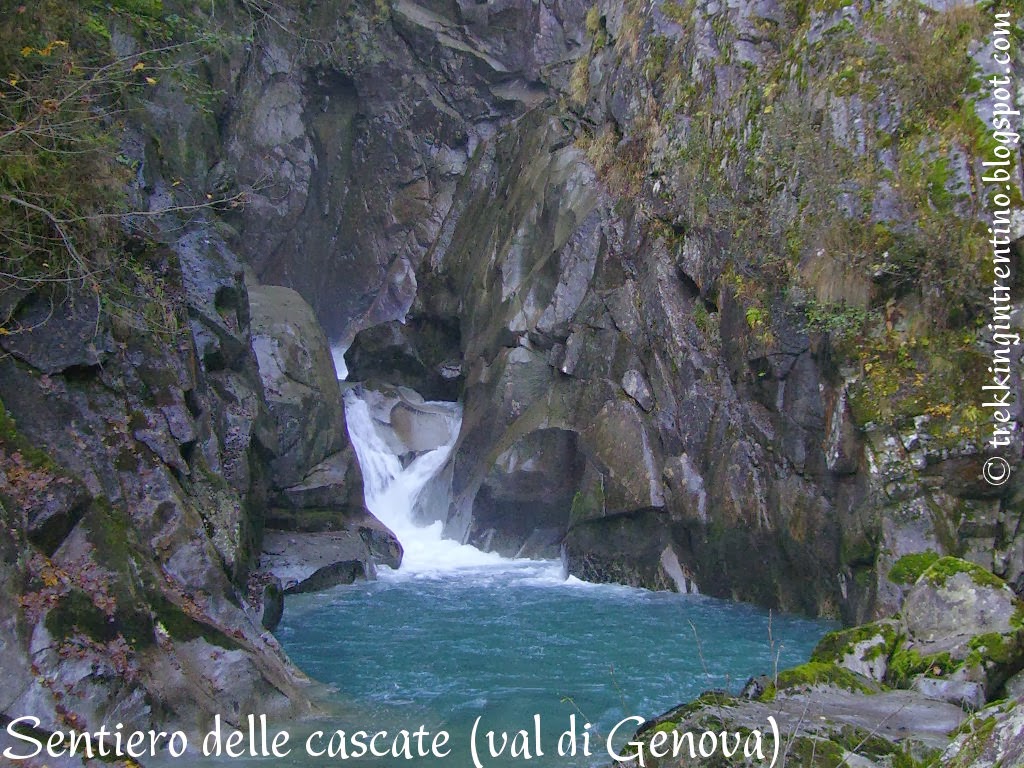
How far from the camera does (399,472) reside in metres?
19.8

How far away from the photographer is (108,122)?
35.7 feet

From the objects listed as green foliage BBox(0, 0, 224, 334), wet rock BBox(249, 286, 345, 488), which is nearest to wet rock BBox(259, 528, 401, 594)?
wet rock BBox(249, 286, 345, 488)

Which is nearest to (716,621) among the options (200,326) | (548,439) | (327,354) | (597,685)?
(597,685)

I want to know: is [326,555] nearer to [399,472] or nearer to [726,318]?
[399,472]

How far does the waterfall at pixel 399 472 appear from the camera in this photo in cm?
1802

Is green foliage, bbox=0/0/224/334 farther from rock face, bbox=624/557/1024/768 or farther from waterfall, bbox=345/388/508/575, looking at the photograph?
waterfall, bbox=345/388/508/575

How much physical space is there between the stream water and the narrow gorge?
0.08 meters

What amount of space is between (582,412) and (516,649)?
6324 mm

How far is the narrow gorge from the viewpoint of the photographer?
692cm

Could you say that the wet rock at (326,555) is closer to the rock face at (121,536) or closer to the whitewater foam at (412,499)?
the whitewater foam at (412,499)

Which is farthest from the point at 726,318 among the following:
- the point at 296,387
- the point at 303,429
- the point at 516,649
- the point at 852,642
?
A: the point at 296,387

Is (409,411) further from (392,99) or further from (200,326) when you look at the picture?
(392,99)

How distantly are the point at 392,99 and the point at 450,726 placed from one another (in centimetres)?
2591

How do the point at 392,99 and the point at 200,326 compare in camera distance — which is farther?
the point at 392,99
